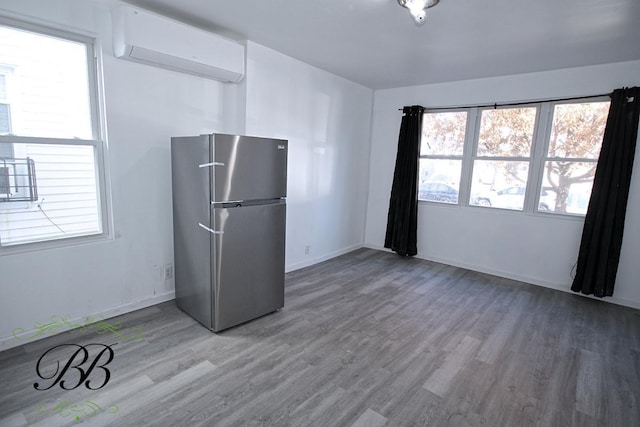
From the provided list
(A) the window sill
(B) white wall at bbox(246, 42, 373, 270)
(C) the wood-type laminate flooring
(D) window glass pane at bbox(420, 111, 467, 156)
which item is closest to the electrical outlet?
(C) the wood-type laminate flooring

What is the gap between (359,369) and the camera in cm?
226

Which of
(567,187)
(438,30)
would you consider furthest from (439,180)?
(438,30)

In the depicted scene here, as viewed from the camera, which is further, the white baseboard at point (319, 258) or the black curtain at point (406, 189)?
the black curtain at point (406, 189)

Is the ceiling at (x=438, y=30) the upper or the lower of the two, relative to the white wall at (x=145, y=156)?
upper

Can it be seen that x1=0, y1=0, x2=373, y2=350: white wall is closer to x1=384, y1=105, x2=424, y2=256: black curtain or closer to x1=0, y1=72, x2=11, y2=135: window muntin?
x1=0, y1=72, x2=11, y2=135: window muntin

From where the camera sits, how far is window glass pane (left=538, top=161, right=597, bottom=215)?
367 centimetres

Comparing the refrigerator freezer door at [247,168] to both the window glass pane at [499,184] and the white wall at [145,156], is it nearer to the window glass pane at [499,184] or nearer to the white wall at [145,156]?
the white wall at [145,156]

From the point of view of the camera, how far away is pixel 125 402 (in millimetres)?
1854

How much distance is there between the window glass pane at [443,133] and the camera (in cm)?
→ 447

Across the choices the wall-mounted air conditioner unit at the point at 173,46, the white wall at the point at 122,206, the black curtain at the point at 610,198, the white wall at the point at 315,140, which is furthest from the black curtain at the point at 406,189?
the white wall at the point at 122,206

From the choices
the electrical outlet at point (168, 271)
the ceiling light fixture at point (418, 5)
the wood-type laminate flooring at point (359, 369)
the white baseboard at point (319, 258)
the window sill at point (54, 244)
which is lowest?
the wood-type laminate flooring at point (359, 369)

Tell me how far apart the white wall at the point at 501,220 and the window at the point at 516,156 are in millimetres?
154

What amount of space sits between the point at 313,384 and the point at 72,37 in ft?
9.72

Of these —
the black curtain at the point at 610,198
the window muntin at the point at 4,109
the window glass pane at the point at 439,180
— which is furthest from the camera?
the window glass pane at the point at 439,180
